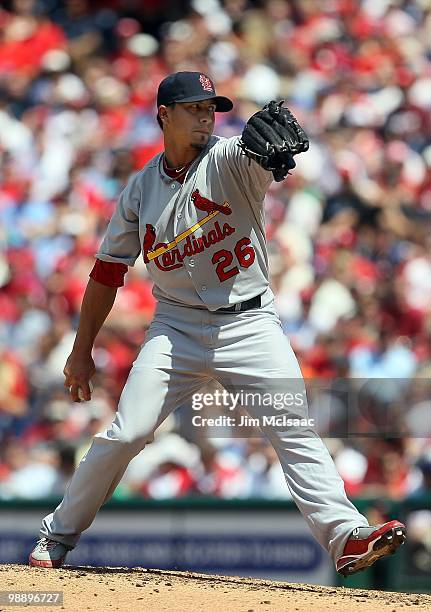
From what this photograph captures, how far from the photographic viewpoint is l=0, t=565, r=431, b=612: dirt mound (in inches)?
149

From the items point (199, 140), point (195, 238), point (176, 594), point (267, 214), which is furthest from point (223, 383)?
point (267, 214)

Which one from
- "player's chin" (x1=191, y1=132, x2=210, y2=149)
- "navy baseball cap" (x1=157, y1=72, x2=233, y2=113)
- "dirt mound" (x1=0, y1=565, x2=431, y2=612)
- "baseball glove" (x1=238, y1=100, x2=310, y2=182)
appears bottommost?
"dirt mound" (x1=0, y1=565, x2=431, y2=612)

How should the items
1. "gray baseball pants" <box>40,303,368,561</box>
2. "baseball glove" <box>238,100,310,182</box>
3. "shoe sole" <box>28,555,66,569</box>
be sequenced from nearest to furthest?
"baseball glove" <box>238,100,310,182</box>
"gray baseball pants" <box>40,303,368,561</box>
"shoe sole" <box>28,555,66,569</box>

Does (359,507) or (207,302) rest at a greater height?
(207,302)

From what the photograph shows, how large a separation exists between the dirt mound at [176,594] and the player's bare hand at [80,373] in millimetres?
684

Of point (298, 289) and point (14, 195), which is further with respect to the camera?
point (14, 195)

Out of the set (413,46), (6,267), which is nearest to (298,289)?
(6,267)

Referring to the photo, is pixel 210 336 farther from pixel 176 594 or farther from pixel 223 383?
pixel 176 594

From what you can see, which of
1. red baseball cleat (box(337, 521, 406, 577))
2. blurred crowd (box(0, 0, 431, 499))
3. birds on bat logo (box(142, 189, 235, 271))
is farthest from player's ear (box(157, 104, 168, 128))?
blurred crowd (box(0, 0, 431, 499))

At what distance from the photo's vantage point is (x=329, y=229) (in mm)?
8656

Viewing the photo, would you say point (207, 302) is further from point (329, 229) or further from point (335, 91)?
point (335, 91)

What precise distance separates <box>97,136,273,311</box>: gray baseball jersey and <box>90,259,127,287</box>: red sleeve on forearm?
22 centimetres

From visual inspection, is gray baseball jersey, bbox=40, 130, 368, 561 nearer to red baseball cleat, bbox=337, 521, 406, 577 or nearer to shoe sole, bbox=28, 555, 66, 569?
red baseball cleat, bbox=337, 521, 406, 577

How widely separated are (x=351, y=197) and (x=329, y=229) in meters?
0.43
